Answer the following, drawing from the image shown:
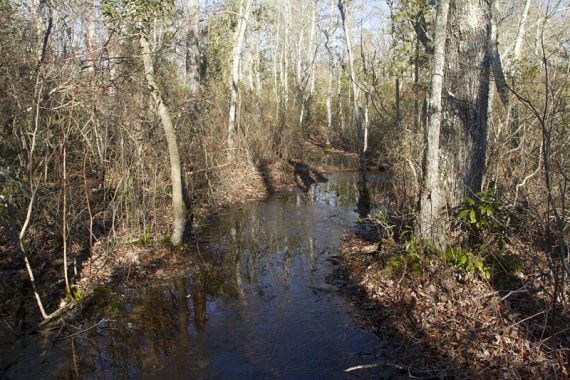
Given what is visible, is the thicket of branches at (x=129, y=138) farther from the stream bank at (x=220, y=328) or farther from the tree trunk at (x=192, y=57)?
the stream bank at (x=220, y=328)

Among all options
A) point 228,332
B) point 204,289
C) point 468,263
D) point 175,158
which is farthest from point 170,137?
point 468,263

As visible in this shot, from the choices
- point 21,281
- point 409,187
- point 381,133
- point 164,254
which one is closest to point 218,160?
point 164,254

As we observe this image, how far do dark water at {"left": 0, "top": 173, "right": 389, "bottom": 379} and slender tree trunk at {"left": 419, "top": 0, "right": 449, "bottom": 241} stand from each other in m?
1.82

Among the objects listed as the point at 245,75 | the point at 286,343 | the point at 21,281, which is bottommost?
the point at 286,343

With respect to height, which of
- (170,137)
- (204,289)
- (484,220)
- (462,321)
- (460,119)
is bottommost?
(204,289)

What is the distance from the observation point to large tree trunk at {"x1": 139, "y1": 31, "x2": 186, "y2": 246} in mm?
7531

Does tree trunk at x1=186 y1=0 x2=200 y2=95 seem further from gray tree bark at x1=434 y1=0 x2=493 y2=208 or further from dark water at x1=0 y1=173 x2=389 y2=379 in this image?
gray tree bark at x1=434 y1=0 x2=493 y2=208

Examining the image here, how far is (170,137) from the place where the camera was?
797 cm

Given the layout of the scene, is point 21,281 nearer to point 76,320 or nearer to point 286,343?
point 76,320

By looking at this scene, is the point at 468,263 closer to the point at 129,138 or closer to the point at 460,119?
the point at 460,119

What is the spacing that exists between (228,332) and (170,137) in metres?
3.91

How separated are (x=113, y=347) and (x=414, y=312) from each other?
406 centimetres

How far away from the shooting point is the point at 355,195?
596 inches

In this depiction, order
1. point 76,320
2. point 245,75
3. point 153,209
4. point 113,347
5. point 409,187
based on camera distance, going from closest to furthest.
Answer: point 113,347
point 76,320
point 153,209
point 409,187
point 245,75
